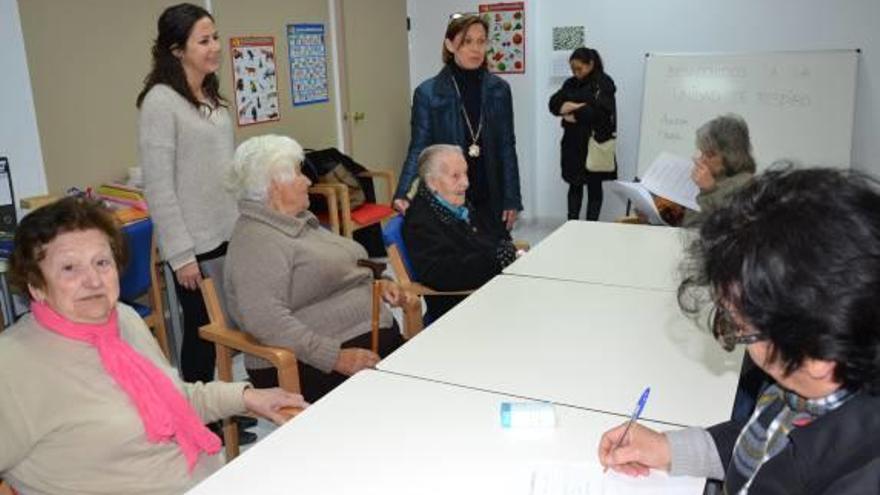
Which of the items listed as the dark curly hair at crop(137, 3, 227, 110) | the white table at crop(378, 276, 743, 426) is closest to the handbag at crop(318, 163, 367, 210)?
the dark curly hair at crop(137, 3, 227, 110)

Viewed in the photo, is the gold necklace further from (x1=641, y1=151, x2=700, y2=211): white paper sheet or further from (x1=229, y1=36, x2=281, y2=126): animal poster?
(x1=229, y1=36, x2=281, y2=126): animal poster

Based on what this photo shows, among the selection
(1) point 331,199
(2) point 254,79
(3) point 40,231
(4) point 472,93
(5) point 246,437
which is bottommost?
(5) point 246,437

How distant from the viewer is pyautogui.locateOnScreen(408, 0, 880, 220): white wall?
201 inches

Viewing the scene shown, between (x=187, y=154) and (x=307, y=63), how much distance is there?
9.01 feet

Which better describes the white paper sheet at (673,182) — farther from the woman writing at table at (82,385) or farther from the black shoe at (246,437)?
the woman writing at table at (82,385)

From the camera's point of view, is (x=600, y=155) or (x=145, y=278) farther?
(x=600, y=155)

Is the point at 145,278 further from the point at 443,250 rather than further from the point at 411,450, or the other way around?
the point at 411,450

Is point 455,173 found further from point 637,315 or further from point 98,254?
point 98,254

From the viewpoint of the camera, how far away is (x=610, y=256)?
2.80 metres

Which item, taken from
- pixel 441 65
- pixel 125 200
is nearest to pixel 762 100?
pixel 441 65

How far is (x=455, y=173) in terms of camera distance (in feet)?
9.46

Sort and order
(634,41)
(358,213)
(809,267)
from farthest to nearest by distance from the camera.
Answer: (634,41) < (358,213) < (809,267)

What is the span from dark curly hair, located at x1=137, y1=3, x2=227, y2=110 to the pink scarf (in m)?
1.29

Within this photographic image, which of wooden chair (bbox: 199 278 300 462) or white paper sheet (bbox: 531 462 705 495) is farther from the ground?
white paper sheet (bbox: 531 462 705 495)
